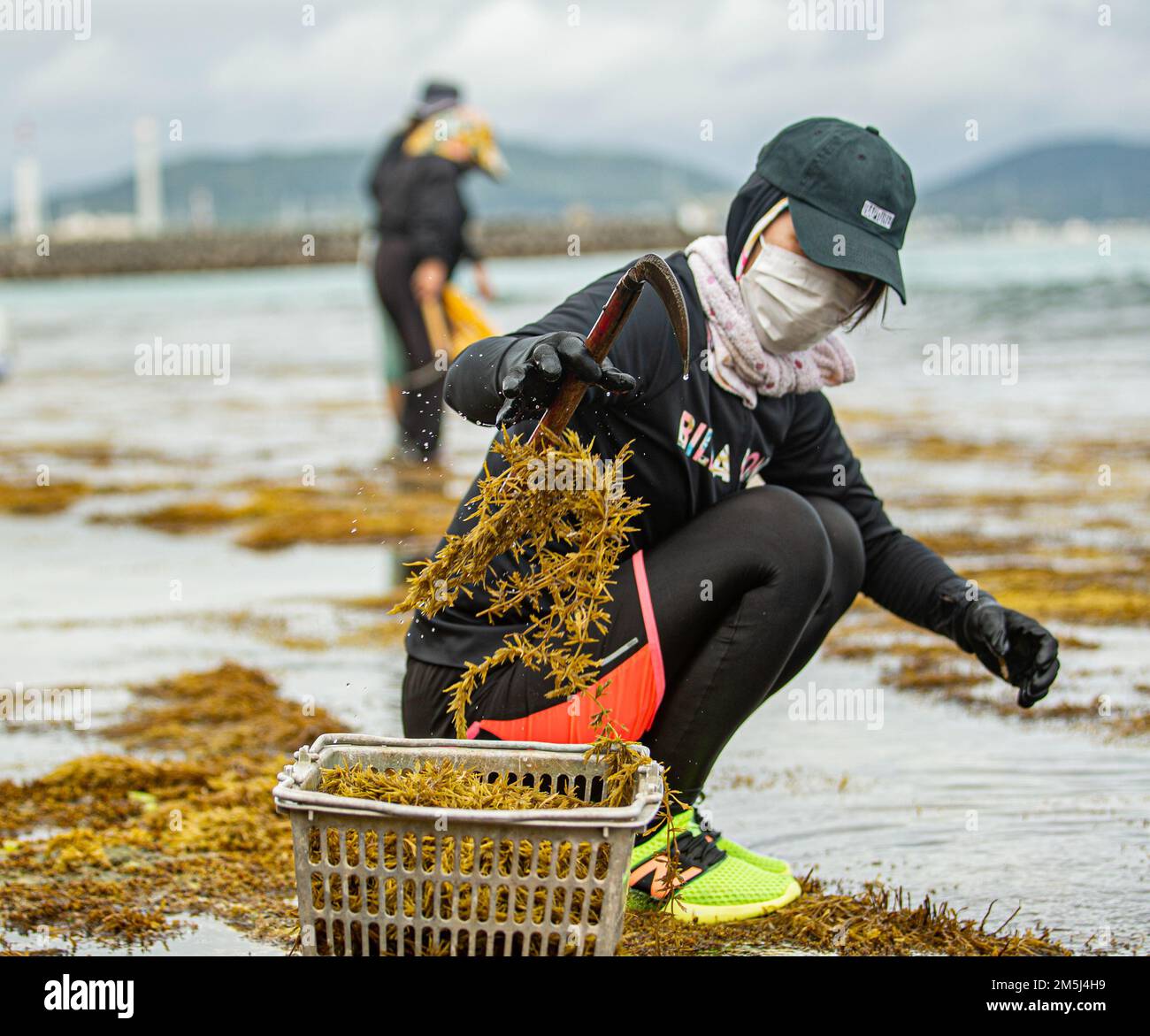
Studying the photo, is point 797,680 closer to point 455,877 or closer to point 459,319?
point 455,877

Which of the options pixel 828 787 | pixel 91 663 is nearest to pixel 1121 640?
pixel 828 787

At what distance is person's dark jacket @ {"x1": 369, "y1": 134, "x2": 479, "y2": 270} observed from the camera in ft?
34.0

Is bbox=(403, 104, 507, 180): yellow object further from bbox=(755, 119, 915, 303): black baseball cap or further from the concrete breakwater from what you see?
the concrete breakwater

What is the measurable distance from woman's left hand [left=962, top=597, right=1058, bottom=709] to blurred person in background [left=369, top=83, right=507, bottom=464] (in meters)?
7.13

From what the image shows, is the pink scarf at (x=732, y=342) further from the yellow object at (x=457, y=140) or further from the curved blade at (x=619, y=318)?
the yellow object at (x=457, y=140)

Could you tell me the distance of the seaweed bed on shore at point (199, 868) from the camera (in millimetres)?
2938

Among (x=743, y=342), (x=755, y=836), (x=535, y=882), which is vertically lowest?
(x=755, y=836)

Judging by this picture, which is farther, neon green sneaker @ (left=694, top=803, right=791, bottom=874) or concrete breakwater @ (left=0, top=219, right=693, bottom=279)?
concrete breakwater @ (left=0, top=219, right=693, bottom=279)

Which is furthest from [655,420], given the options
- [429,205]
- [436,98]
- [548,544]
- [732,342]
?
[436,98]

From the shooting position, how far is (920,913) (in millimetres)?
3008

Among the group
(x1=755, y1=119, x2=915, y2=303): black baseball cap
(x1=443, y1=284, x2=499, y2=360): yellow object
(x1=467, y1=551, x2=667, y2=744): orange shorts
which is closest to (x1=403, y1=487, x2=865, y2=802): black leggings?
(x1=467, y1=551, x2=667, y2=744): orange shorts

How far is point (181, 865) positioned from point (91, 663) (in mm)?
2292
